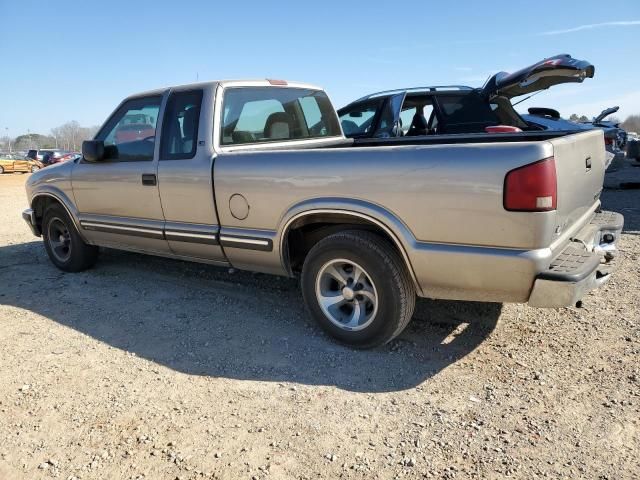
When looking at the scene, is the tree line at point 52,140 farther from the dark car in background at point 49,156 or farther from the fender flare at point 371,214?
the fender flare at point 371,214

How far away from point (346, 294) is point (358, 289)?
9cm

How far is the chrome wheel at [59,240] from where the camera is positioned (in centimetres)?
552

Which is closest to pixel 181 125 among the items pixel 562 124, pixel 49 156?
pixel 562 124

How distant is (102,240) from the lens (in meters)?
5.02

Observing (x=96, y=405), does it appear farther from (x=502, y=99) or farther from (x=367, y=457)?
(x=502, y=99)

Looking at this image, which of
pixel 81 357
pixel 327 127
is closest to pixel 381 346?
pixel 81 357

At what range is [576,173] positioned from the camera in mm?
2986

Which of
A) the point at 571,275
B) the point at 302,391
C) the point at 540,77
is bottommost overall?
the point at 302,391

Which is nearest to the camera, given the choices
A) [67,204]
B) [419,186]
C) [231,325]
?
[419,186]

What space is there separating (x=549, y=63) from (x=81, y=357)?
6119 mm

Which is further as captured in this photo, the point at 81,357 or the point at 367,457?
the point at 81,357

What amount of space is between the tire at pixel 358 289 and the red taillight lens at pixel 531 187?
0.83 meters

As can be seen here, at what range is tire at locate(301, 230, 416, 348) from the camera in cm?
312

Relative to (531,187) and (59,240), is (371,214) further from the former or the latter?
(59,240)
